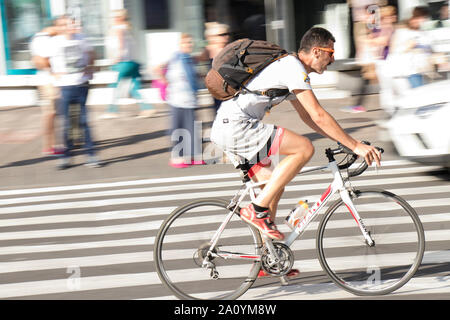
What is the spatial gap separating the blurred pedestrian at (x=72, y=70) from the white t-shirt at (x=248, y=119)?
5625 mm

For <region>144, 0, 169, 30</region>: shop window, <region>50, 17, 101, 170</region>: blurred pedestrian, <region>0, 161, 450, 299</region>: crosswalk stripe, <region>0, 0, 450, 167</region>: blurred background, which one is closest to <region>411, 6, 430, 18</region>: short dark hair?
<region>0, 161, 450, 299</region>: crosswalk stripe

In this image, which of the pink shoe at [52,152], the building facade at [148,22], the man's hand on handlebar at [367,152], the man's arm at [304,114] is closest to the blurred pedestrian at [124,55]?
the pink shoe at [52,152]

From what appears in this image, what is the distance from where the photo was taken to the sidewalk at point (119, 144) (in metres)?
9.86

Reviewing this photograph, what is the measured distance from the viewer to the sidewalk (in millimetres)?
9859

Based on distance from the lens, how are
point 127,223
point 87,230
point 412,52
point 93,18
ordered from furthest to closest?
1. point 93,18
2. point 412,52
3. point 127,223
4. point 87,230

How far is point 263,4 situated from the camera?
16.6 metres

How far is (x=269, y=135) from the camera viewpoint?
187 inches

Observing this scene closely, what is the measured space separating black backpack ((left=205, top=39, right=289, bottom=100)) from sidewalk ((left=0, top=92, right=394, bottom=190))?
16.6 ft

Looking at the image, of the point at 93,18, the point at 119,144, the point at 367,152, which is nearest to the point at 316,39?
the point at 367,152

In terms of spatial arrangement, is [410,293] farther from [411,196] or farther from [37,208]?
[37,208]

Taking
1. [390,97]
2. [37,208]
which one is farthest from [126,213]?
[390,97]

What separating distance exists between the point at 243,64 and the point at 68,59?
5811 millimetres

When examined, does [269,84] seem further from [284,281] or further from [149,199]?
[149,199]
